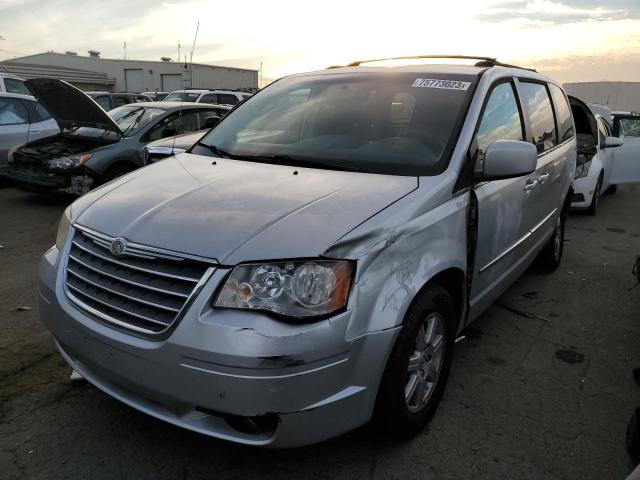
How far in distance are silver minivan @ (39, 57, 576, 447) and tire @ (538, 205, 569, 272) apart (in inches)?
73.3

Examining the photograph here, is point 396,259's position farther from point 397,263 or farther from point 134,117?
point 134,117

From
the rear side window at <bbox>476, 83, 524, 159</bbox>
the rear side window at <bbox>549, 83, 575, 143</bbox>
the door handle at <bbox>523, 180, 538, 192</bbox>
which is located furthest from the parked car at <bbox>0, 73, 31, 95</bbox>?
the door handle at <bbox>523, 180, 538, 192</bbox>

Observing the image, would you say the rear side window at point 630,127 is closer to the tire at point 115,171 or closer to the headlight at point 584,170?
the headlight at point 584,170

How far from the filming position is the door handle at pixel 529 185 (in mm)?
3666

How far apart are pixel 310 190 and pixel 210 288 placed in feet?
2.47

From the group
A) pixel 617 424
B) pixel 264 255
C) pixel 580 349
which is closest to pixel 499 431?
pixel 617 424

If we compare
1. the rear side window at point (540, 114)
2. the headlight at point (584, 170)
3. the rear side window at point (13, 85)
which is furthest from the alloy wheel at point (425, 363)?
the rear side window at point (13, 85)

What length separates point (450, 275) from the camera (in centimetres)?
271

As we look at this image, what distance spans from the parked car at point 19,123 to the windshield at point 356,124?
6.73 m

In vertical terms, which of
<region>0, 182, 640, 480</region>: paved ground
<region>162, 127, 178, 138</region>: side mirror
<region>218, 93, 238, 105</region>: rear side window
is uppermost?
<region>218, 93, 238, 105</region>: rear side window

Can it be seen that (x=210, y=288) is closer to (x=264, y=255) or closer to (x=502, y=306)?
(x=264, y=255)

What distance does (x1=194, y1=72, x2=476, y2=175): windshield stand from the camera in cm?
289

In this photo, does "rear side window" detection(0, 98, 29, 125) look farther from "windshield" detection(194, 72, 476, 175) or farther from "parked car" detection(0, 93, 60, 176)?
"windshield" detection(194, 72, 476, 175)

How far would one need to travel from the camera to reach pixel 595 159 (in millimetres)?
8289
